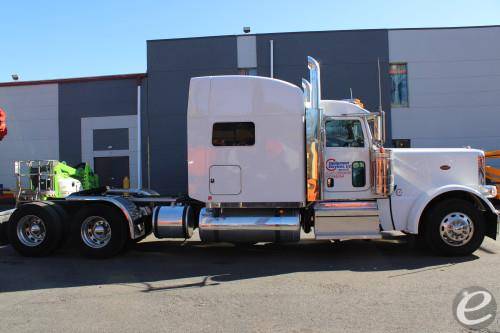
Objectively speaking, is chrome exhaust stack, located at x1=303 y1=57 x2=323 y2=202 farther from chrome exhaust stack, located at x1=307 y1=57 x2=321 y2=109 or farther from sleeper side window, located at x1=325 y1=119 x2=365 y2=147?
sleeper side window, located at x1=325 y1=119 x2=365 y2=147

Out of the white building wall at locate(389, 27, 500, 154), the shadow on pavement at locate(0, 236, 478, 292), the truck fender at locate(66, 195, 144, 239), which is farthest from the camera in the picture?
the white building wall at locate(389, 27, 500, 154)

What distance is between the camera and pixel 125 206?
8.32m

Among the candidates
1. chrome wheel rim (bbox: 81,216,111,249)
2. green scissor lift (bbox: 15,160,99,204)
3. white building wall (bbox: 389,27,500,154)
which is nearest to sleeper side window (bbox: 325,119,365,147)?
chrome wheel rim (bbox: 81,216,111,249)

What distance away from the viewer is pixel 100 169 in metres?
21.6

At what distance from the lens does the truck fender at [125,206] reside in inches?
324

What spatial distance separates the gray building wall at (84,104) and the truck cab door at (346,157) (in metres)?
14.8

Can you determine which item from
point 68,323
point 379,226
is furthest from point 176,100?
point 68,323

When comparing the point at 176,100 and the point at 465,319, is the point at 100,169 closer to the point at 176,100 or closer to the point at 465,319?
the point at 176,100

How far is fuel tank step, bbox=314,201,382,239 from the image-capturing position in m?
7.82

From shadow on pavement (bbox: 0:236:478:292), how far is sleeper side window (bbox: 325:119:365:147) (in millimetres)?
1974

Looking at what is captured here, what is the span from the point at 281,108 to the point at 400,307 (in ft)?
12.7

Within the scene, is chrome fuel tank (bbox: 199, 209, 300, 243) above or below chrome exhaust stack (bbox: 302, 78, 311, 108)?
below

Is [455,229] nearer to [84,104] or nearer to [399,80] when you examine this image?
[399,80]

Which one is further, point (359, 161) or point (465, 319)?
point (359, 161)
